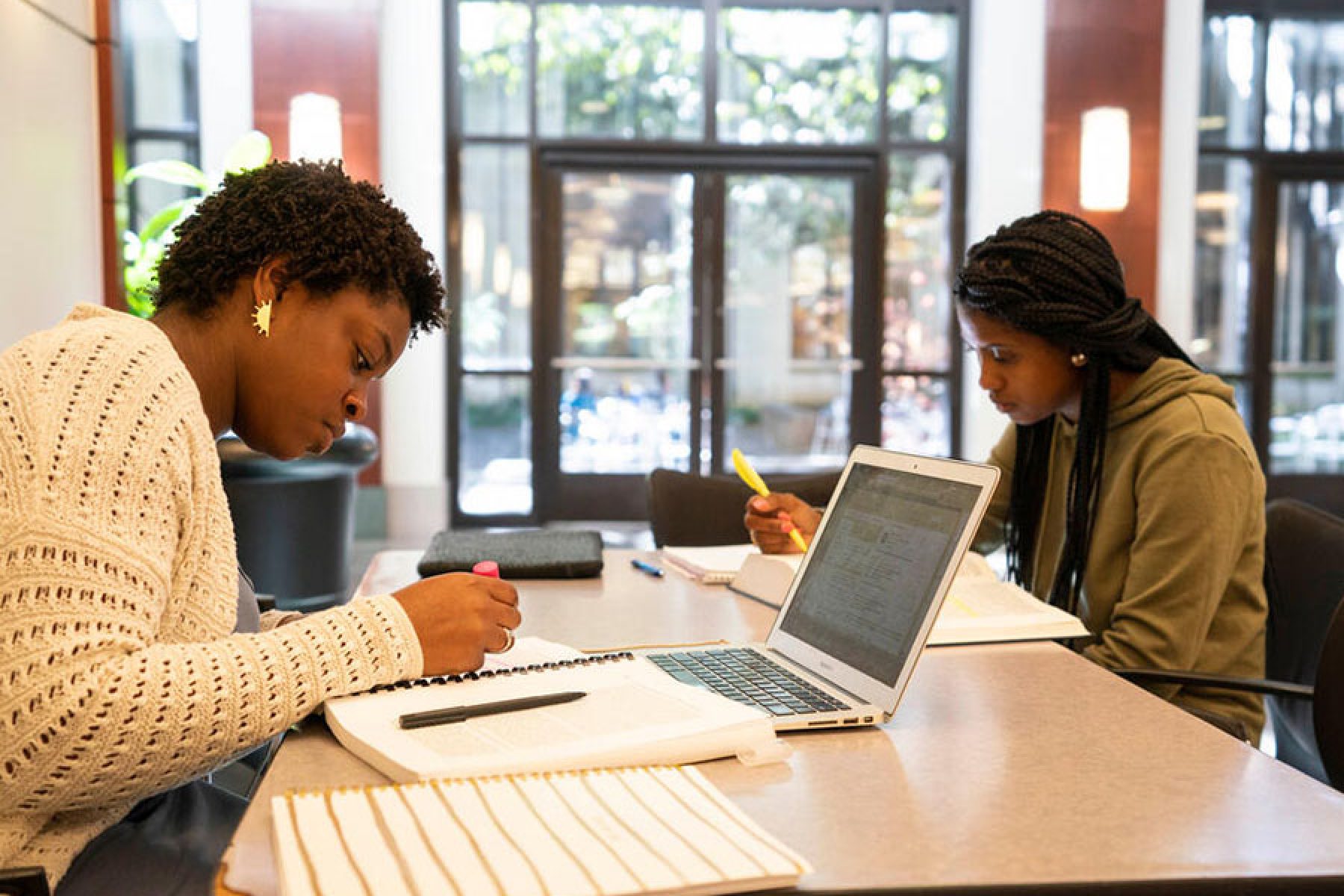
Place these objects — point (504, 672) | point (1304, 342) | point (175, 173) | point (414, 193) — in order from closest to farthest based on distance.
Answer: point (504, 672) < point (175, 173) < point (414, 193) < point (1304, 342)

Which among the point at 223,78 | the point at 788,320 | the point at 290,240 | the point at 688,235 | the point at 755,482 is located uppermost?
the point at 223,78

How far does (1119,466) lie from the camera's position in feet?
6.66

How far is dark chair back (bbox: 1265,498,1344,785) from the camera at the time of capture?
6.33 feet

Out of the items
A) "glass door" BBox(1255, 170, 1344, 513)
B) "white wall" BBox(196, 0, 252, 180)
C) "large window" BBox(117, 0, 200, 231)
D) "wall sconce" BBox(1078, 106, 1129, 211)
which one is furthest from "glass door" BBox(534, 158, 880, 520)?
"glass door" BBox(1255, 170, 1344, 513)

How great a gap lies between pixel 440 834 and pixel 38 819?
1.45 feet

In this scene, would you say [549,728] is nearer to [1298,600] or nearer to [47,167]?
[1298,600]

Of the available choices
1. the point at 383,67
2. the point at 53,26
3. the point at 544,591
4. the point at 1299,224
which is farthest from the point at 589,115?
the point at 544,591

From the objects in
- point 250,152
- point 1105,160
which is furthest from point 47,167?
point 1105,160

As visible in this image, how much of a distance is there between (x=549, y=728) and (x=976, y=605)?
2.70 feet

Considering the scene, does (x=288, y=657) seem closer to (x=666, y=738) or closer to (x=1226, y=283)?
(x=666, y=738)

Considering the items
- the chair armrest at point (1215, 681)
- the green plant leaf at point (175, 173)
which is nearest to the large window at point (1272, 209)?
the green plant leaf at point (175, 173)

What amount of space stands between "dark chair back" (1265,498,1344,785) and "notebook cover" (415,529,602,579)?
43.2 inches

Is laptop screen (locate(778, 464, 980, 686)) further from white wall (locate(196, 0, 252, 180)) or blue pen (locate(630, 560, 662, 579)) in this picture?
white wall (locate(196, 0, 252, 180))

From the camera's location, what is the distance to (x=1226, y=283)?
7207 mm
